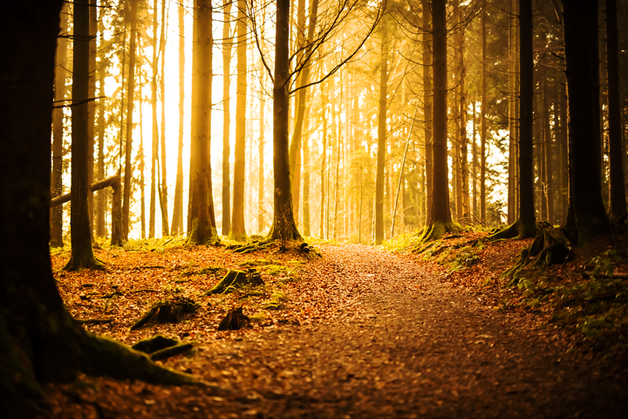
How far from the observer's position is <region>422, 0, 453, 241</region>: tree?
46.3 feet

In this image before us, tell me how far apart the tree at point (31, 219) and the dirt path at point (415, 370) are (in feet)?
4.14

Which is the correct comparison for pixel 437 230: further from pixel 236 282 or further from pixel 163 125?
pixel 163 125

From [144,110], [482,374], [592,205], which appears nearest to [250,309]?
[482,374]

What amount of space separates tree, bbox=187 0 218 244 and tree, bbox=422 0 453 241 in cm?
818

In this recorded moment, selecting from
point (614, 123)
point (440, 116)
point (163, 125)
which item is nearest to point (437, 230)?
point (440, 116)

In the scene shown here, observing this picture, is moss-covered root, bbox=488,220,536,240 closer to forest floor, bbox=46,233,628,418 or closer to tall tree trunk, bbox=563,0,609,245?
forest floor, bbox=46,233,628,418

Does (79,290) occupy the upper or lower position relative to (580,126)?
lower

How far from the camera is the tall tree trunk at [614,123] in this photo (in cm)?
1089

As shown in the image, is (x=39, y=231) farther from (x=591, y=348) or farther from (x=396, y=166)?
(x=396, y=166)

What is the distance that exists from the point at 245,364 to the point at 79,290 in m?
5.53

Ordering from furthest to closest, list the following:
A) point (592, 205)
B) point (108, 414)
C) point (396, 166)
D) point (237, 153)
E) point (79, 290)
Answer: point (396, 166) → point (237, 153) → point (79, 290) → point (592, 205) → point (108, 414)

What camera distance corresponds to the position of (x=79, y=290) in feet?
25.2

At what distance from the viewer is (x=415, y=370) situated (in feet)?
12.8

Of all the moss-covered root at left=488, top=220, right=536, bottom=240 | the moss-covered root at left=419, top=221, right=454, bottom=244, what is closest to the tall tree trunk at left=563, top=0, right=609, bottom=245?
the moss-covered root at left=488, top=220, right=536, bottom=240
